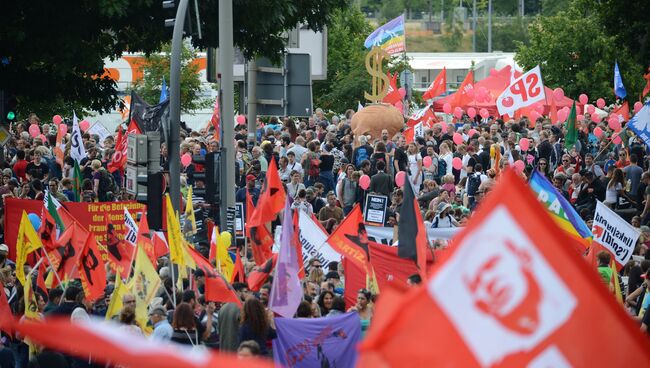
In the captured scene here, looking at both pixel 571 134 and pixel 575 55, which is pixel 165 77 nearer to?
pixel 575 55

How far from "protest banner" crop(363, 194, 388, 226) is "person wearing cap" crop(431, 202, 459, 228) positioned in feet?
2.73

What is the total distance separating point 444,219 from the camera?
18.8 metres

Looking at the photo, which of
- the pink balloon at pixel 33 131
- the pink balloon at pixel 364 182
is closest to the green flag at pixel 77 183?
the pink balloon at pixel 364 182

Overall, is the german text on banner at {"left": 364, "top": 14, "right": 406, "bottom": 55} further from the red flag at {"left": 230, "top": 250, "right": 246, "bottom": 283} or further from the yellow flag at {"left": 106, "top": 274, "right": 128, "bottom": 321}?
the yellow flag at {"left": 106, "top": 274, "right": 128, "bottom": 321}

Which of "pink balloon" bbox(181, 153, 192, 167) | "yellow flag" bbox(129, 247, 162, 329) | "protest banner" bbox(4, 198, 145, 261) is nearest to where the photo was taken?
"yellow flag" bbox(129, 247, 162, 329)

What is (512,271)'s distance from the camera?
13.8ft

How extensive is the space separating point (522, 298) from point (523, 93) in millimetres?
29771

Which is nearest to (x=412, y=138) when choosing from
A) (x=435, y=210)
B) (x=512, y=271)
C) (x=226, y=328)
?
(x=435, y=210)

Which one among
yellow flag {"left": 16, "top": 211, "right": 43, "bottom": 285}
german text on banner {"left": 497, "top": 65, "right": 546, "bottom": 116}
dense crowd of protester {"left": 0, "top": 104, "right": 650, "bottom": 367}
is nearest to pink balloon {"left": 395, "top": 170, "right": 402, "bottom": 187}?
Answer: dense crowd of protester {"left": 0, "top": 104, "right": 650, "bottom": 367}

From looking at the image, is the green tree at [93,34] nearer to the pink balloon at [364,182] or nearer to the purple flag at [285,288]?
the pink balloon at [364,182]

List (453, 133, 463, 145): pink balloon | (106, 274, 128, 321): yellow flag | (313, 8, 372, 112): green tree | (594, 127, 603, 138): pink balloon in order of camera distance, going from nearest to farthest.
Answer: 1. (106, 274, 128, 321): yellow flag
2. (453, 133, 463, 145): pink balloon
3. (594, 127, 603, 138): pink balloon
4. (313, 8, 372, 112): green tree

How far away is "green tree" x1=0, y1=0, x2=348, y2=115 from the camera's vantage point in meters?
18.0

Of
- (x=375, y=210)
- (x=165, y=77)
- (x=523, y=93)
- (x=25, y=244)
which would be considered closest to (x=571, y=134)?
(x=523, y=93)

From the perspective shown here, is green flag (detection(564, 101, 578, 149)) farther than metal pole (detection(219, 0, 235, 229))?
Yes
